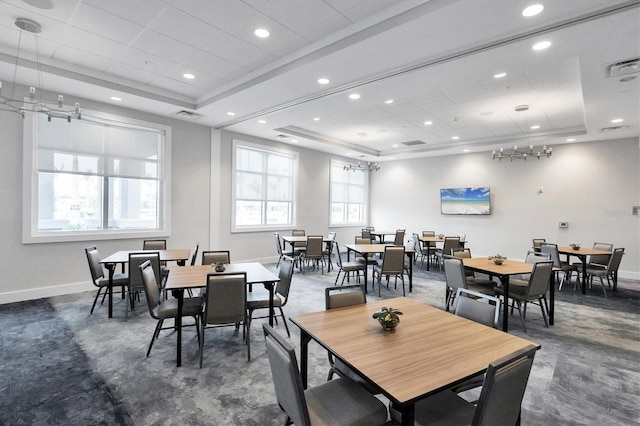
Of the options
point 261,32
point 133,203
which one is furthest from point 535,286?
point 133,203

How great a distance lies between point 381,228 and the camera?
11914mm

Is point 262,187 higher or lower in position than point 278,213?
higher

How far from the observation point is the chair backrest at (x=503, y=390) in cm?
129

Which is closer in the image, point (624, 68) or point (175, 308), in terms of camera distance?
point (175, 308)

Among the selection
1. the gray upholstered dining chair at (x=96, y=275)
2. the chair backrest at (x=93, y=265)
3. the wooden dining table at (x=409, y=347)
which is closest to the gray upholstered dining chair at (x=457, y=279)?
the wooden dining table at (x=409, y=347)

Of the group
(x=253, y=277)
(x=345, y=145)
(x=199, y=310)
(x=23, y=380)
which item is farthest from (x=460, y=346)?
(x=345, y=145)

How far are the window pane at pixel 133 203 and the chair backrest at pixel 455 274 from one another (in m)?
5.70

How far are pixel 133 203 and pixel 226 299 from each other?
445cm

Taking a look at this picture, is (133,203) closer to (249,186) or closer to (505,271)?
(249,186)

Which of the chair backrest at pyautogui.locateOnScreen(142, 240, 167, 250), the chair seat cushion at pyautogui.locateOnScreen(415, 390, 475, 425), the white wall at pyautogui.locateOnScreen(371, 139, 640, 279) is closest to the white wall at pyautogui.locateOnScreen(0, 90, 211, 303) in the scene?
the chair backrest at pyautogui.locateOnScreen(142, 240, 167, 250)

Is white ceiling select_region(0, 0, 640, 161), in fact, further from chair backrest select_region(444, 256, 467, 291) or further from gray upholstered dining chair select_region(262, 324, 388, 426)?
gray upholstered dining chair select_region(262, 324, 388, 426)

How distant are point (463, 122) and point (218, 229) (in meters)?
6.23

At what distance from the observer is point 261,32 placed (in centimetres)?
371

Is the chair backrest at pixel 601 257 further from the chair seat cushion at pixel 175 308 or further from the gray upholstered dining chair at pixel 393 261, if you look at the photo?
the chair seat cushion at pixel 175 308
